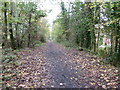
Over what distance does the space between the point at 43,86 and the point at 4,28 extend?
24.4ft

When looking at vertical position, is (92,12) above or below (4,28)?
above

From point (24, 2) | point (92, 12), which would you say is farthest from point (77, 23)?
point (24, 2)

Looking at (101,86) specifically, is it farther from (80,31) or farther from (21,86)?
(80,31)

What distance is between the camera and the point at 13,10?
1198cm

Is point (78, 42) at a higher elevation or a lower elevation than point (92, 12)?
lower

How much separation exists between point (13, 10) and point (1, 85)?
1008cm

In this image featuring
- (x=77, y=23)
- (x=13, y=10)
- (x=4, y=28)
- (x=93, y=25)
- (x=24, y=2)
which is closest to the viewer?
(x=4, y=28)

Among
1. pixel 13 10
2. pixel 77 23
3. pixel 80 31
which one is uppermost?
pixel 13 10

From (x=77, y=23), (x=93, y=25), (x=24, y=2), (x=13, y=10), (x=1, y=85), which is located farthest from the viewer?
(x=77, y=23)

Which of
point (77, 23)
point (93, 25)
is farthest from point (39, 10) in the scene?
point (93, 25)

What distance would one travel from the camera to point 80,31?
13742mm

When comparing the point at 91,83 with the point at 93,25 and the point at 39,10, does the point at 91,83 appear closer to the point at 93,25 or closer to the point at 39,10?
the point at 93,25

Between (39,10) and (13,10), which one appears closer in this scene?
(13,10)

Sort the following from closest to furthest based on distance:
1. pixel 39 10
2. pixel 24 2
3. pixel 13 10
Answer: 1. pixel 13 10
2. pixel 24 2
3. pixel 39 10
